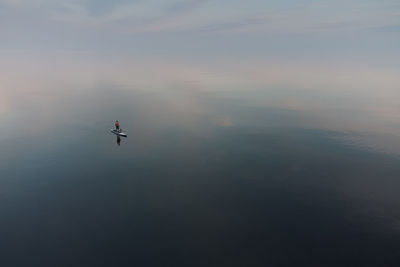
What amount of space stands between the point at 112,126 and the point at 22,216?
Answer: 285 feet

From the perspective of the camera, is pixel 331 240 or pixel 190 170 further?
pixel 190 170

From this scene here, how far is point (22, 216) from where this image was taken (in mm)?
53156

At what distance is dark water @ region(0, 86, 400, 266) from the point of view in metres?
44.0

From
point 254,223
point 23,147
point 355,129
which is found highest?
point 355,129

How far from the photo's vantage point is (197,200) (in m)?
60.7

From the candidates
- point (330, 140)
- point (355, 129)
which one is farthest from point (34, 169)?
point (355, 129)

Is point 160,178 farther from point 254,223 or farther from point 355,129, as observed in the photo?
point 355,129

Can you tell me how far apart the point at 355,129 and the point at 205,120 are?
294 feet

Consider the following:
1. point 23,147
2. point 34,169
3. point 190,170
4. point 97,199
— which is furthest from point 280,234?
point 23,147

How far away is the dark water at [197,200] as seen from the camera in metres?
44.0

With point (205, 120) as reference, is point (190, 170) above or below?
below

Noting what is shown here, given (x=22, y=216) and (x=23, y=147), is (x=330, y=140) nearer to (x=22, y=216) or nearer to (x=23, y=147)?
(x=22, y=216)

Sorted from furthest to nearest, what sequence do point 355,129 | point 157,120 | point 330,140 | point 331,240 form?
point 157,120, point 355,129, point 330,140, point 331,240

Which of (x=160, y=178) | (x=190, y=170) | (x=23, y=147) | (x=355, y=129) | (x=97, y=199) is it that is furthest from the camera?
(x=355, y=129)
